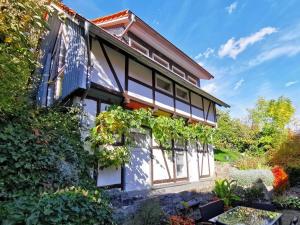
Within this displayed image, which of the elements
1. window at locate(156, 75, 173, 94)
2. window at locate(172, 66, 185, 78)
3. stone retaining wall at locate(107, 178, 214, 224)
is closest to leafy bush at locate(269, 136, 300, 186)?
stone retaining wall at locate(107, 178, 214, 224)

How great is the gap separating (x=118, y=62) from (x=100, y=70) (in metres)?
0.95

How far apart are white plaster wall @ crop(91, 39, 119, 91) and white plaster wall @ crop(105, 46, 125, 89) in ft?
1.01

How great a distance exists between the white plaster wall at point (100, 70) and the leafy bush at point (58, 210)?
4.33 metres

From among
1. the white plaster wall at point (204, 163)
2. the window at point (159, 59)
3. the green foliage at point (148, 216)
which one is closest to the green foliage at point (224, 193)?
the green foliage at point (148, 216)

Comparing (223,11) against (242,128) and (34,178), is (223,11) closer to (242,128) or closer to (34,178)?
(34,178)

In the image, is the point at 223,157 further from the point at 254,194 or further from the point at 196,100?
the point at 254,194

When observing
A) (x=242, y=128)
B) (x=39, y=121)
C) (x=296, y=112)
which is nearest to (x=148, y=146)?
(x=39, y=121)

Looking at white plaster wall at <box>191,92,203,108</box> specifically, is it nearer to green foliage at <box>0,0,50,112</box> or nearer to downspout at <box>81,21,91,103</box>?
downspout at <box>81,21,91,103</box>

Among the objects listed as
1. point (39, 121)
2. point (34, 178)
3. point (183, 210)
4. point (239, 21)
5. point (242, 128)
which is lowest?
point (183, 210)

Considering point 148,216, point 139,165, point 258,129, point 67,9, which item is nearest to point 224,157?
point 258,129

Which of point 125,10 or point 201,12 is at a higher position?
point 201,12

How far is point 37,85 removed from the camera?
11.3 metres

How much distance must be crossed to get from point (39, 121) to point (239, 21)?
12.8 m

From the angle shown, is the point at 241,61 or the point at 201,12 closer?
the point at 201,12
